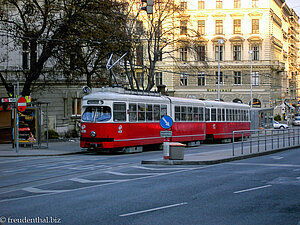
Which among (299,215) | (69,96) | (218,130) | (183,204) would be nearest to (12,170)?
(183,204)

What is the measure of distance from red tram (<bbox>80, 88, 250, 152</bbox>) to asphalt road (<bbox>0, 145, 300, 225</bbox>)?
19.5ft

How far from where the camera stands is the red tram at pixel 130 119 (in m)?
25.1

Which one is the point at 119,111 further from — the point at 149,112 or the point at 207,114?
the point at 207,114

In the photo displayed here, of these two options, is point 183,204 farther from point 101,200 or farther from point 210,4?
point 210,4

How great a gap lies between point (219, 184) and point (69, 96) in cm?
3046

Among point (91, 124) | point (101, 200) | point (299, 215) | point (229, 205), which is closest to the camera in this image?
point (299, 215)

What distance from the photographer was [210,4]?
76.2m

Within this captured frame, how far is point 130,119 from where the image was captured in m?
26.2

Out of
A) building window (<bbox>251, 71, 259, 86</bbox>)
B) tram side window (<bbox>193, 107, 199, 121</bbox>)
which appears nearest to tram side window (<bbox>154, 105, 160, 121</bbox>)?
tram side window (<bbox>193, 107, 199, 121</bbox>)

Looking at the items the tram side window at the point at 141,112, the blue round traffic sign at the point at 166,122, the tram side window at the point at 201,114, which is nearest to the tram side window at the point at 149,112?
the tram side window at the point at 141,112

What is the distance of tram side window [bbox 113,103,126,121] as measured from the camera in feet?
83.0

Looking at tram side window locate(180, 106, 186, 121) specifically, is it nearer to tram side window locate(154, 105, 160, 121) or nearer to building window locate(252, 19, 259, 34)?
tram side window locate(154, 105, 160, 121)

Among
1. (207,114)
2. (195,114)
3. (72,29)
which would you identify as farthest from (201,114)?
(72,29)

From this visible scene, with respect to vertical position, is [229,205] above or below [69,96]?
below
